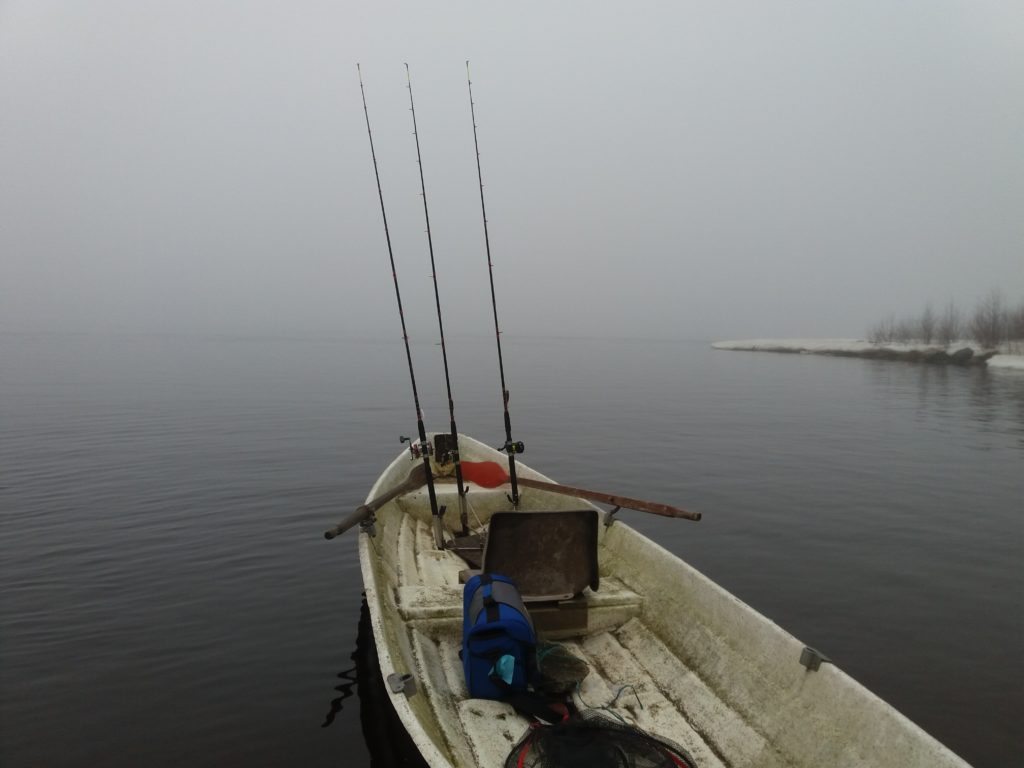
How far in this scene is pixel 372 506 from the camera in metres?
7.05

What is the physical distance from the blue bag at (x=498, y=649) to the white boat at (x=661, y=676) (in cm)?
16

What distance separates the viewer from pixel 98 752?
5.03 metres

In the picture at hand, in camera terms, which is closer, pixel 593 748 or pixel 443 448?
pixel 593 748

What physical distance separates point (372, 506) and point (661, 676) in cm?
367

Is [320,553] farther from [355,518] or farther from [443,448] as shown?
[355,518]

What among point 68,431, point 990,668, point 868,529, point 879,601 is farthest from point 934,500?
point 68,431

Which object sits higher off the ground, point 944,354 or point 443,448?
point 443,448

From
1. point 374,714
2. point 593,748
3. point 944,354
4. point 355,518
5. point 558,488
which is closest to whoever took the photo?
point 593,748

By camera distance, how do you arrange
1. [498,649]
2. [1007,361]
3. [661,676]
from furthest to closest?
[1007,361] < [661,676] < [498,649]

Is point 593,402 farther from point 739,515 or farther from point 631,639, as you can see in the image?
point 631,639

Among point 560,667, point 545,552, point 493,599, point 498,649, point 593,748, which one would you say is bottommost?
point 560,667

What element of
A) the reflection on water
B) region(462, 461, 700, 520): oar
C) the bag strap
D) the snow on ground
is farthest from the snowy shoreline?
the bag strap

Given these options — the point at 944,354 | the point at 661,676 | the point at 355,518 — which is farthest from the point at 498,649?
the point at 944,354

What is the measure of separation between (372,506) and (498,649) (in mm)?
3104
